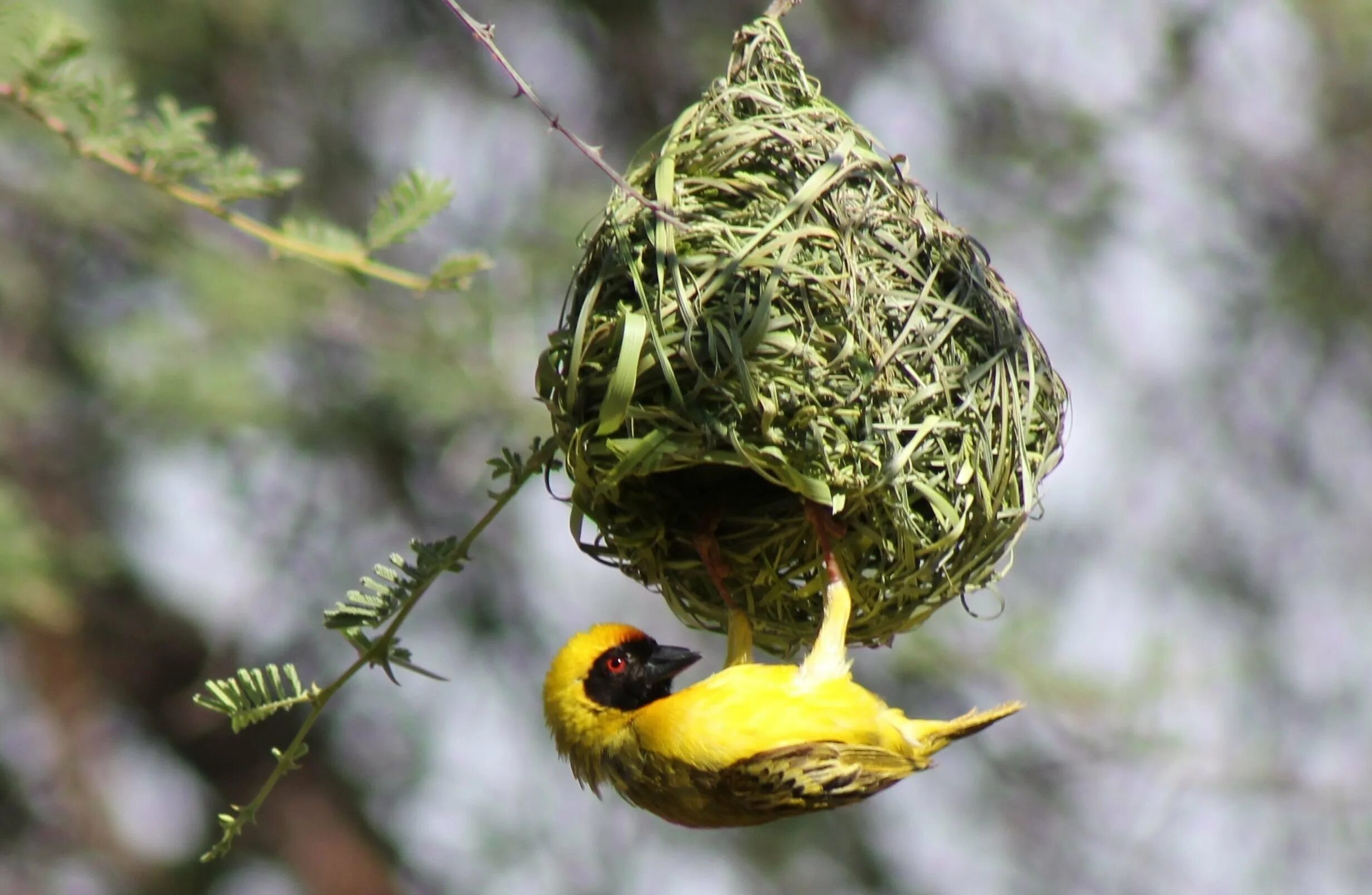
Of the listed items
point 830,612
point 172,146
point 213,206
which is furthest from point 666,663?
point 172,146

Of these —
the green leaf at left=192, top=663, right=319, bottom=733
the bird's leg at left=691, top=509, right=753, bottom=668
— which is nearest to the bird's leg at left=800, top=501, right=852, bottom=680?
the bird's leg at left=691, top=509, right=753, bottom=668

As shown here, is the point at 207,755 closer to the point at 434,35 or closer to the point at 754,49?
the point at 434,35

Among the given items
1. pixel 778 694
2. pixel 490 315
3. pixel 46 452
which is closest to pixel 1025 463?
pixel 778 694

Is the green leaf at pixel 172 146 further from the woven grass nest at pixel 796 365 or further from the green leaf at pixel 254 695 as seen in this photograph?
the green leaf at pixel 254 695

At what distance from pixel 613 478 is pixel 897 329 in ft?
1.85

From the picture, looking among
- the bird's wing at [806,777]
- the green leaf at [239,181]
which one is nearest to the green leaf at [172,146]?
the green leaf at [239,181]

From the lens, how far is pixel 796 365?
255 cm

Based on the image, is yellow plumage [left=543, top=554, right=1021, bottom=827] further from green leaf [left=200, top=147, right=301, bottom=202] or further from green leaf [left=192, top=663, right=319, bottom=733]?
green leaf [left=200, top=147, right=301, bottom=202]

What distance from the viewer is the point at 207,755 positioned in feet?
27.2

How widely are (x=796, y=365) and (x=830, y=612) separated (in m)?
0.54

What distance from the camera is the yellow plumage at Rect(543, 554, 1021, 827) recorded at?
2900 millimetres

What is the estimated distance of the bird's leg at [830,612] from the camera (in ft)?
8.95

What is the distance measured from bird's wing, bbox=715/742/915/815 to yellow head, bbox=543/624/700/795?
0.39 metres

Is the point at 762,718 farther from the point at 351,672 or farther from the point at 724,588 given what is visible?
the point at 351,672
